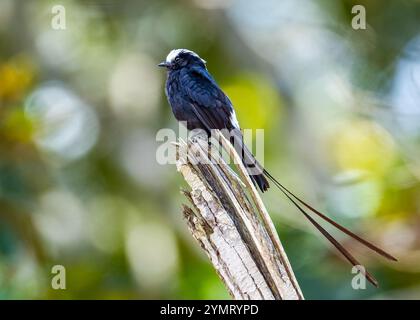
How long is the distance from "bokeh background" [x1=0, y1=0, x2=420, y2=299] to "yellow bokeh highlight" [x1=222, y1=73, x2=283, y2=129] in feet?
0.07

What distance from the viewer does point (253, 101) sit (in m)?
9.35

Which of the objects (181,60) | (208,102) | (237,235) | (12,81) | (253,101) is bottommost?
(237,235)

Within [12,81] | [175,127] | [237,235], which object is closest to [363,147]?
[175,127]

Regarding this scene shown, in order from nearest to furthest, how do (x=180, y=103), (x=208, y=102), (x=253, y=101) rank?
(x=208, y=102) → (x=180, y=103) → (x=253, y=101)

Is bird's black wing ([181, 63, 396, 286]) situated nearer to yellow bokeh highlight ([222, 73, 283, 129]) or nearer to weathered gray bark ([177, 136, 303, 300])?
weathered gray bark ([177, 136, 303, 300])

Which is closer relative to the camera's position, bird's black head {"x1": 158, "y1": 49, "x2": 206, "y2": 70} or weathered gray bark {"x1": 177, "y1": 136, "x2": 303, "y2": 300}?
weathered gray bark {"x1": 177, "y1": 136, "x2": 303, "y2": 300}

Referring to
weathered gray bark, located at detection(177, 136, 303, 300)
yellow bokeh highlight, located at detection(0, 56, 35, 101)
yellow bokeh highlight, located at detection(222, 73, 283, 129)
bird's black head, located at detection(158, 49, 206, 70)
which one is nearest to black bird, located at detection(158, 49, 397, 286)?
bird's black head, located at detection(158, 49, 206, 70)

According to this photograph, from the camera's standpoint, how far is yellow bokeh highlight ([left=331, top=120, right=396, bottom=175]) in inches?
338

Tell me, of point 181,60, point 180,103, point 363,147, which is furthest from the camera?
point 363,147

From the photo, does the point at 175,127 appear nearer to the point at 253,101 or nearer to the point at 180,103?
the point at 253,101

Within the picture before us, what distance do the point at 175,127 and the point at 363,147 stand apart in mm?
2325

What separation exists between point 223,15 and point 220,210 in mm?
6545

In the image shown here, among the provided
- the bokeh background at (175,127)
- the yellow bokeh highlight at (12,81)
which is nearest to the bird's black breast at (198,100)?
the bokeh background at (175,127)

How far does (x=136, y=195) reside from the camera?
956 cm
